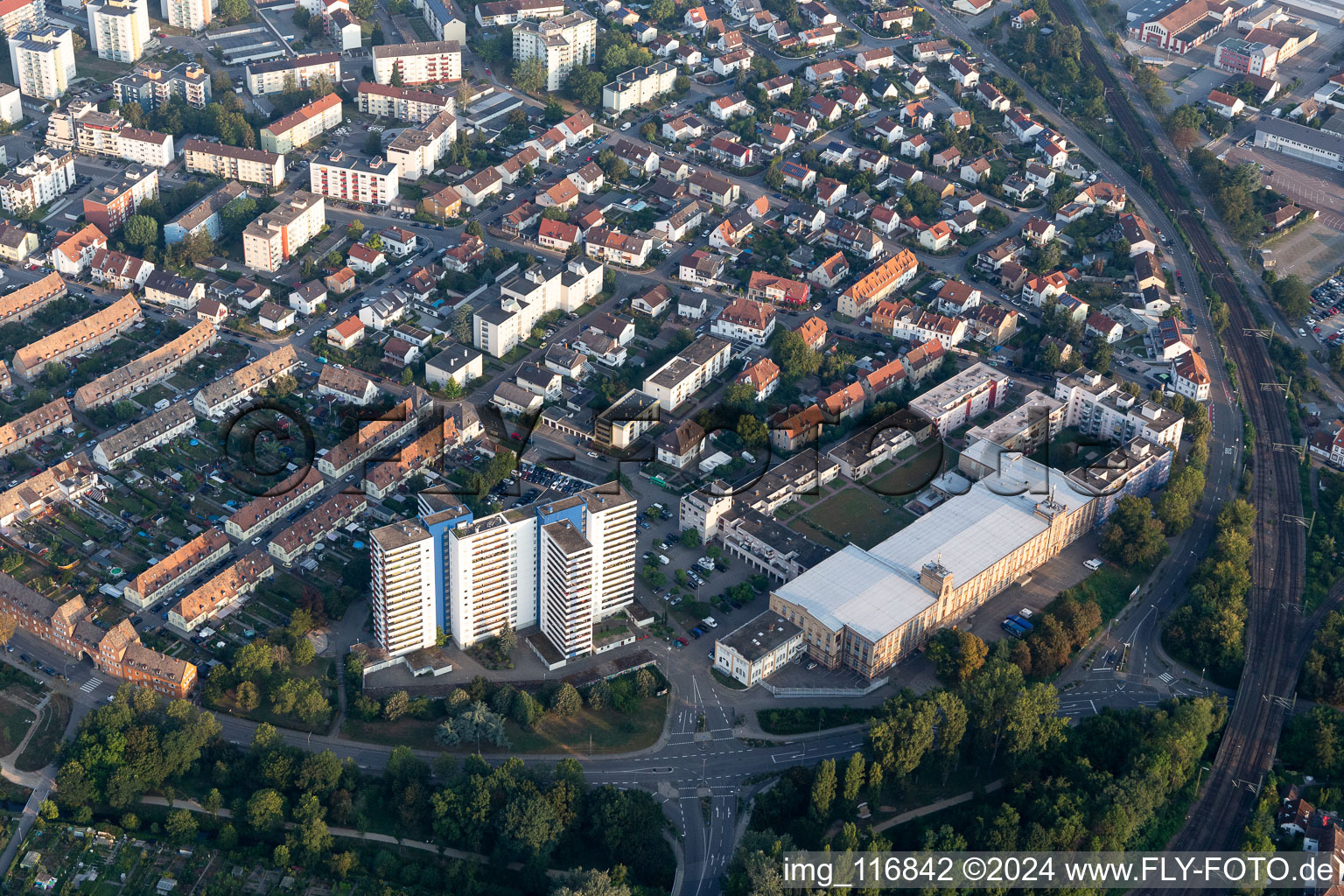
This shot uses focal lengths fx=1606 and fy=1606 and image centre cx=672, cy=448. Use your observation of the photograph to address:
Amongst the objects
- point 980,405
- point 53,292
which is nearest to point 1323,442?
point 980,405

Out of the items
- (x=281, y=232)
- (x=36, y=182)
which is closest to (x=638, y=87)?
(x=281, y=232)

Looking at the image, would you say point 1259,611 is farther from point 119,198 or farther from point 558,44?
point 119,198

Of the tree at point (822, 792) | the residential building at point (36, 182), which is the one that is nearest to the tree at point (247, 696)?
the tree at point (822, 792)

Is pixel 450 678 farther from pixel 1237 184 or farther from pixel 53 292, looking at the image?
pixel 1237 184

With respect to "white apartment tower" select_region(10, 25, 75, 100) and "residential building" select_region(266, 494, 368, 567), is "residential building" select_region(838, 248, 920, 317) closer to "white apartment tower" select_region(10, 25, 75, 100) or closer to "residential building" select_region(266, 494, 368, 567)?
"residential building" select_region(266, 494, 368, 567)

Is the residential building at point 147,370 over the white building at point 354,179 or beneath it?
beneath

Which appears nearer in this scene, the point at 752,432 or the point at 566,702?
the point at 566,702

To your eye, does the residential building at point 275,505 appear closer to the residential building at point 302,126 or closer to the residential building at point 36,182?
the residential building at point 36,182
